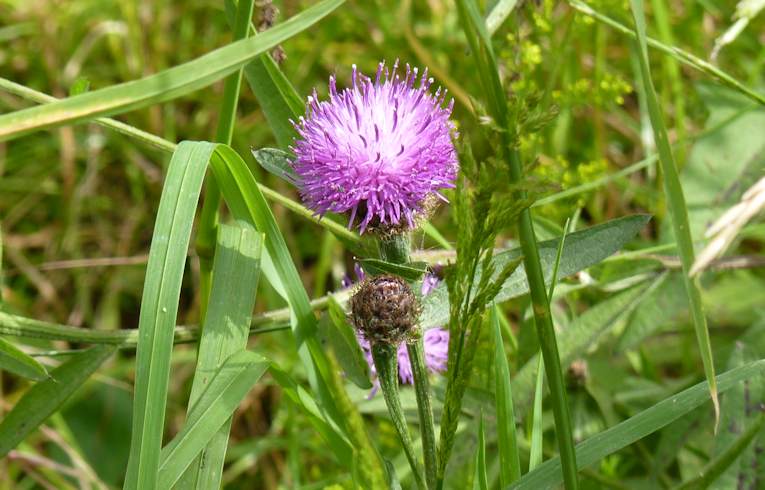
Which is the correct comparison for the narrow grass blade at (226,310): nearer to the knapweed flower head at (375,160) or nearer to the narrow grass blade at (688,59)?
the knapweed flower head at (375,160)

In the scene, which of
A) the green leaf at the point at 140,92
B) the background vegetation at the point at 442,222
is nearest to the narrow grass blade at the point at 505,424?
the background vegetation at the point at 442,222

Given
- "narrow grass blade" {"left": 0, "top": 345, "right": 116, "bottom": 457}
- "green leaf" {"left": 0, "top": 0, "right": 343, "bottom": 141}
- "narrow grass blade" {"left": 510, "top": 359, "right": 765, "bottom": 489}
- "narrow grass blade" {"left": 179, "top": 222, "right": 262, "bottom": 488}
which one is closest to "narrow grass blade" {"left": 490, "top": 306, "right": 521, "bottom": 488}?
"narrow grass blade" {"left": 510, "top": 359, "right": 765, "bottom": 489}

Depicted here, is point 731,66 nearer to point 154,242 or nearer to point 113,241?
point 113,241

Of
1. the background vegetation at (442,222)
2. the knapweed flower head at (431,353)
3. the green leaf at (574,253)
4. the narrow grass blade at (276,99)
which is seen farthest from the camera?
the background vegetation at (442,222)

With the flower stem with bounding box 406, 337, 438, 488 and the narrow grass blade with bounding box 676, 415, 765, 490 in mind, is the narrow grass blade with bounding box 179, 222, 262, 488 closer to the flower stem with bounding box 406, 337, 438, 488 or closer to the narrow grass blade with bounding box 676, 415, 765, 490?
the flower stem with bounding box 406, 337, 438, 488

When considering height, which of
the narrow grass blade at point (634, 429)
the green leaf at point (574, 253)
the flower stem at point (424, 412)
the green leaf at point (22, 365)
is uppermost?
the green leaf at point (22, 365)

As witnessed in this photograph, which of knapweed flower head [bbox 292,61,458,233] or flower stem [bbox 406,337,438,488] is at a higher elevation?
knapweed flower head [bbox 292,61,458,233]

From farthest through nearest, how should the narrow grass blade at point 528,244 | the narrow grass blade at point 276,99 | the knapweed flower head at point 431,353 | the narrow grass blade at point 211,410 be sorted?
1. the knapweed flower head at point 431,353
2. the narrow grass blade at point 276,99
3. the narrow grass blade at point 211,410
4. the narrow grass blade at point 528,244
